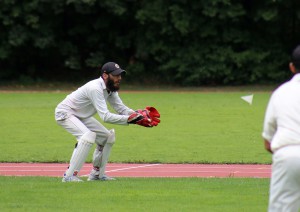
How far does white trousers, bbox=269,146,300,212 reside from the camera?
6.79 metres

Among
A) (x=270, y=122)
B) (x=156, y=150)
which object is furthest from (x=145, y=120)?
(x=156, y=150)

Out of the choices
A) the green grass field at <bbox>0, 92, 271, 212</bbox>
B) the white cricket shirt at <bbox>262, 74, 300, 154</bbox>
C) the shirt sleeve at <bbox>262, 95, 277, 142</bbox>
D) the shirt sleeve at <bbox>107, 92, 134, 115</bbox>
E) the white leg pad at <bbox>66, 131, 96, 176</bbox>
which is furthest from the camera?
the shirt sleeve at <bbox>107, 92, 134, 115</bbox>

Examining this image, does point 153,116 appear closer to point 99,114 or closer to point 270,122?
point 99,114

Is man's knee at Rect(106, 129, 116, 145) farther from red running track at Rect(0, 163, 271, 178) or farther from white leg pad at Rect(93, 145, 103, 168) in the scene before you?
red running track at Rect(0, 163, 271, 178)

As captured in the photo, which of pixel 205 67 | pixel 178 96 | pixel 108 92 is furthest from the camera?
pixel 205 67

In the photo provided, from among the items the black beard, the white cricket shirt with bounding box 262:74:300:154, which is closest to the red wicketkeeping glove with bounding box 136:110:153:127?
the black beard

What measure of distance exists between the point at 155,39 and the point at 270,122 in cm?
3541

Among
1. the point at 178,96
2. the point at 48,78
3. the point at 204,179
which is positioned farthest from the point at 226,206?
the point at 48,78

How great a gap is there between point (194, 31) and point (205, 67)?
85.9 inches

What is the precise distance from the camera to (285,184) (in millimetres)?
6816

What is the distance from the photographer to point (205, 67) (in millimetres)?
41031

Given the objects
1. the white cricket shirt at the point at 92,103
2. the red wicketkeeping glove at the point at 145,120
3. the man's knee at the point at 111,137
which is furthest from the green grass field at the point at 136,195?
the white cricket shirt at the point at 92,103

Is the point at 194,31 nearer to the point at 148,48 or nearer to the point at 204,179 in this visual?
the point at 148,48

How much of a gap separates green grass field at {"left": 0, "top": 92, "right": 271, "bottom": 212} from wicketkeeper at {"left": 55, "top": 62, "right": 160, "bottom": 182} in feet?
1.52
